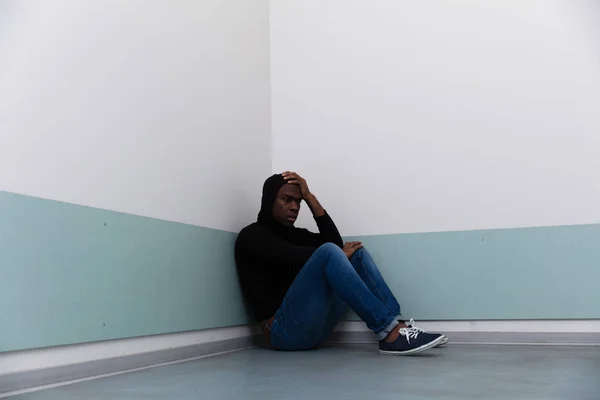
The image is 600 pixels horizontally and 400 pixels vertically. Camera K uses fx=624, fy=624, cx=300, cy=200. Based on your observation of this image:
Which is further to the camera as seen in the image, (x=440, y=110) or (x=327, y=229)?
(x=440, y=110)

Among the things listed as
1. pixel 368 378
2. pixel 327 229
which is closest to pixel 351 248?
pixel 327 229

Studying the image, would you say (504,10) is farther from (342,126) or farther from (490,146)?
(342,126)

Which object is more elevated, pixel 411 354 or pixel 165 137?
pixel 165 137

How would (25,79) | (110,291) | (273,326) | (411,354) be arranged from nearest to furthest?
(25,79), (110,291), (411,354), (273,326)

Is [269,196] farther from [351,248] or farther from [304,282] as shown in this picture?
[304,282]

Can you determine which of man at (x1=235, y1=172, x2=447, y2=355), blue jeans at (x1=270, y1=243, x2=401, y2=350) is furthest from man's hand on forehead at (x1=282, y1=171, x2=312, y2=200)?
blue jeans at (x1=270, y1=243, x2=401, y2=350)

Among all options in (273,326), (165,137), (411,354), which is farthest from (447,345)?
(165,137)

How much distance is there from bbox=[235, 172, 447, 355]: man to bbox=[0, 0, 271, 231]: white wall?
0.81ft

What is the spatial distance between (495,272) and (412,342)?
0.87 m

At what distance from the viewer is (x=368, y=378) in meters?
2.09

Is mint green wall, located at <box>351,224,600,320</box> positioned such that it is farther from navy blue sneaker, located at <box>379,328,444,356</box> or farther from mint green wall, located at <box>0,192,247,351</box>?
mint green wall, located at <box>0,192,247,351</box>

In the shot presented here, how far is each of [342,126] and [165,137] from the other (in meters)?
1.32

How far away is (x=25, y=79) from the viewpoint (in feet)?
6.53

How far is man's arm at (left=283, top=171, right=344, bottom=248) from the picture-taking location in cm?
329
